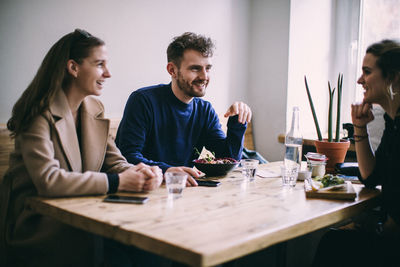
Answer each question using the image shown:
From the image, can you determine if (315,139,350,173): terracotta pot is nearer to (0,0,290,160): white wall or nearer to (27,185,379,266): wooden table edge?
(27,185,379,266): wooden table edge

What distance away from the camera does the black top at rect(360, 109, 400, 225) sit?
1392 mm

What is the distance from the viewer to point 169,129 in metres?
2.13

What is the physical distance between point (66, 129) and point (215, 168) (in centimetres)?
65

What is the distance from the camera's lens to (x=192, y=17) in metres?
3.01

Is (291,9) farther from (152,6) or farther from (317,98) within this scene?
Answer: (152,6)

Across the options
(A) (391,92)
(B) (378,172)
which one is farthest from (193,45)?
(B) (378,172)

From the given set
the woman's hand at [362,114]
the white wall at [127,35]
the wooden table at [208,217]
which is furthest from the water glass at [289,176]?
the white wall at [127,35]

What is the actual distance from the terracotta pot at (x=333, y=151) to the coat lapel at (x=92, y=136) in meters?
1.08

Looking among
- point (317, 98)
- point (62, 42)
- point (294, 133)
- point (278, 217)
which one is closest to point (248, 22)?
point (317, 98)

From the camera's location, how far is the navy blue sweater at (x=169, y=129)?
202 centimetres

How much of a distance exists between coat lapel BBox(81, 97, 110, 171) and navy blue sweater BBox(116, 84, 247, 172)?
1.08 ft

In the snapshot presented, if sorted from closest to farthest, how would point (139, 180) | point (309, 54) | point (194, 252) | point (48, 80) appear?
1. point (194, 252)
2. point (139, 180)
3. point (48, 80)
4. point (309, 54)

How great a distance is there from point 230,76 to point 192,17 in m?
0.65

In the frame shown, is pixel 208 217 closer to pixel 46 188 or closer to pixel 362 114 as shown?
pixel 46 188
